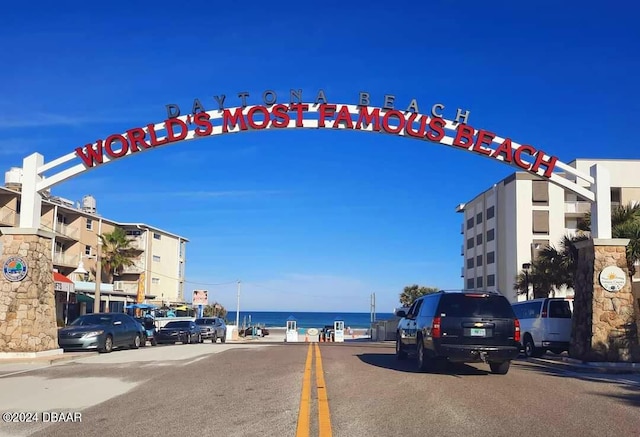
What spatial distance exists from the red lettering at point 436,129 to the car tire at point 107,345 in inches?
498

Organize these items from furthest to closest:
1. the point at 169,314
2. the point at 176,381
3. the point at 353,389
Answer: the point at 169,314
the point at 176,381
the point at 353,389

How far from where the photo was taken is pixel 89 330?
22109 mm

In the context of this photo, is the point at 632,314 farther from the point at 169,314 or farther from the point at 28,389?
the point at 169,314

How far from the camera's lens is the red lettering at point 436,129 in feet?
67.6

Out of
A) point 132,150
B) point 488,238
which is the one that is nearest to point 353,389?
point 132,150

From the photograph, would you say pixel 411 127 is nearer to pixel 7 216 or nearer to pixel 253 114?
pixel 253 114

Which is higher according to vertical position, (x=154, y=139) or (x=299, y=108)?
(x=299, y=108)

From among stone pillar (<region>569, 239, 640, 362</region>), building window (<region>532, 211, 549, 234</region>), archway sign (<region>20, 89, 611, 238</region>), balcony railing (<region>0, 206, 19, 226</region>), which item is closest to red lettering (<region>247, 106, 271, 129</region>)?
archway sign (<region>20, 89, 611, 238</region>)

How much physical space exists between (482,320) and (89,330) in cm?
1373

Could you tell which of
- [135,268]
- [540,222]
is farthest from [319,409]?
[540,222]

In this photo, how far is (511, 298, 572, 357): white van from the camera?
2173 cm

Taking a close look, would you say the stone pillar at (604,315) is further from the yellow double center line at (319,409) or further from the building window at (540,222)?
the building window at (540,222)

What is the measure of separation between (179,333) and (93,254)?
2583cm

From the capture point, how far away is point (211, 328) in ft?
121
